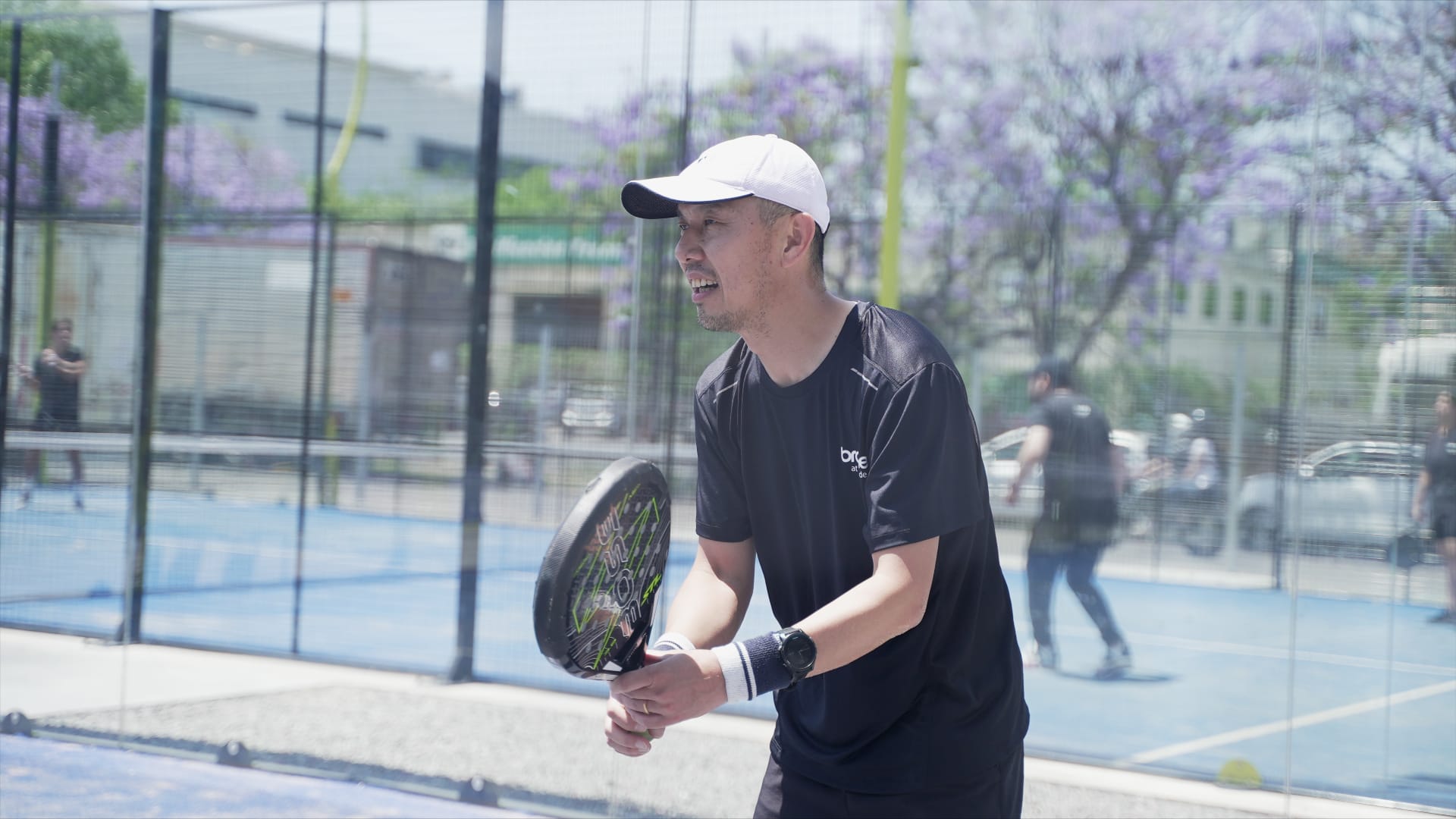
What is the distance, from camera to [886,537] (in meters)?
2.14

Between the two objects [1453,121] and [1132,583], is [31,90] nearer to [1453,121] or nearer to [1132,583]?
[1132,583]

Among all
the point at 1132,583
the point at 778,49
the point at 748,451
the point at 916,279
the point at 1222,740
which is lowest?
the point at 1222,740

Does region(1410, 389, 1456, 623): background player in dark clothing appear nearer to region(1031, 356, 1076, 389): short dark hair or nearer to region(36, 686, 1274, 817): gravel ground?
region(36, 686, 1274, 817): gravel ground

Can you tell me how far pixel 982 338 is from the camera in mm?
6430

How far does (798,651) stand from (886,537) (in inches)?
8.8

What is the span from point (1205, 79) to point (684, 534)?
298 centimetres

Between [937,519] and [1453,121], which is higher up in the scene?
[1453,121]

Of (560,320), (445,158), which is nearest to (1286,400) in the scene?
(560,320)

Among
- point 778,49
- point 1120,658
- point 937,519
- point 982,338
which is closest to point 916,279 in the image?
point 982,338

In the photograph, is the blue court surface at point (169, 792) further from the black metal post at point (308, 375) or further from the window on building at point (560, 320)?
the window on building at point (560, 320)

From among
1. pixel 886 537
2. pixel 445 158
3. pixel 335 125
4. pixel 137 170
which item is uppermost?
pixel 335 125

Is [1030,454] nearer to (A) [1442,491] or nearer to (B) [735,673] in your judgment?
(A) [1442,491]

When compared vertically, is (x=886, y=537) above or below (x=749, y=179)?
below

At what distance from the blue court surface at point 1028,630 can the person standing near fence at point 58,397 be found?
0.38 ft
